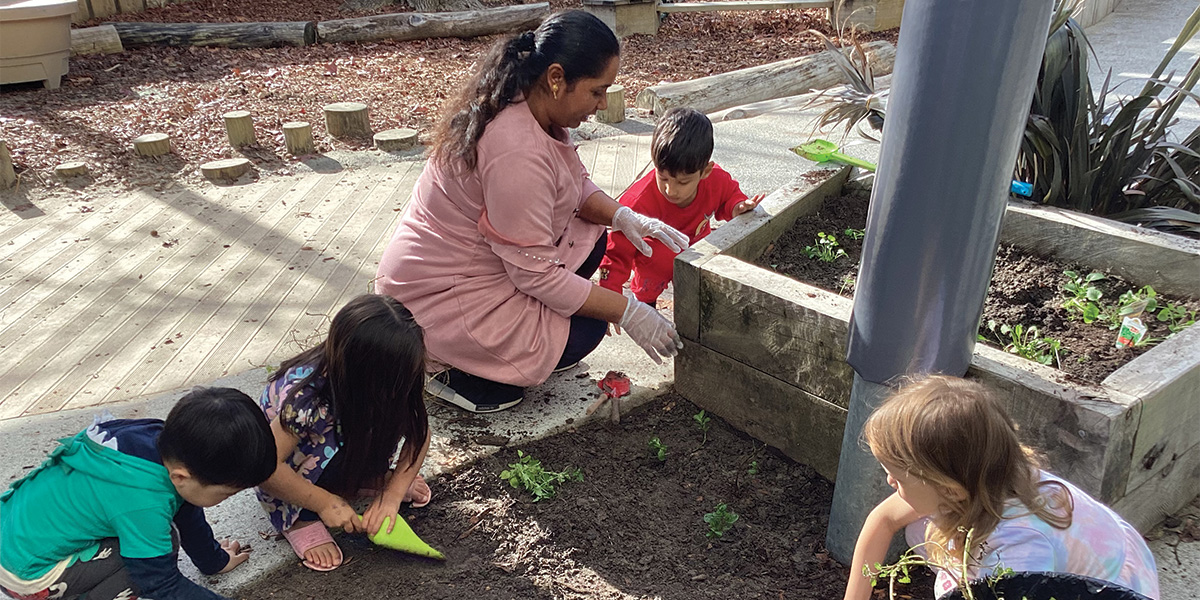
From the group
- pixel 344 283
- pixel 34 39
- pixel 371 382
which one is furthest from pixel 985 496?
pixel 34 39

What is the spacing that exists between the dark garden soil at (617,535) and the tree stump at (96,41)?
7.45 meters

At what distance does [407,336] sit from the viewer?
6.40 feet

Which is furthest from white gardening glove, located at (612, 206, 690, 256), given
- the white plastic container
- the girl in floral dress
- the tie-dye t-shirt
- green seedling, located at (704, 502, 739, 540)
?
the white plastic container

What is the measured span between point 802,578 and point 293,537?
1225 mm

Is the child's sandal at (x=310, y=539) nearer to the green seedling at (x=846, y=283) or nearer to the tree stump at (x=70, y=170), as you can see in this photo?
the green seedling at (x=846, y=283)

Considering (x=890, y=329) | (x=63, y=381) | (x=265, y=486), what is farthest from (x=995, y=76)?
(x=63, y=381)

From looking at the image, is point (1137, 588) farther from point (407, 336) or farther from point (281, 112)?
point (281, 112)

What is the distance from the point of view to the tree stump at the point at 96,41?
25.8 feet

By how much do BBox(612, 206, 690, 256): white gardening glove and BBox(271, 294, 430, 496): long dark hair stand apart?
1031 mm

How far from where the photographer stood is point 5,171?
479 cm

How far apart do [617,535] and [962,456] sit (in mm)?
992

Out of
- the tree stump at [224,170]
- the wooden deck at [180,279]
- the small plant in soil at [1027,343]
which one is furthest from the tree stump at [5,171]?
the small plant in soil at [1027,343]

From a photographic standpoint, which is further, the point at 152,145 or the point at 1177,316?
the point at 152,145

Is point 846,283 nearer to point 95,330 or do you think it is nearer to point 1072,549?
point 1072,549
